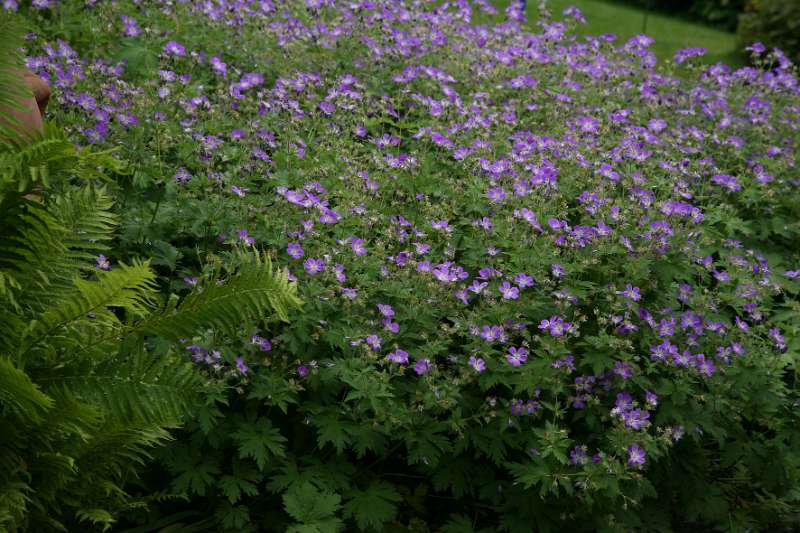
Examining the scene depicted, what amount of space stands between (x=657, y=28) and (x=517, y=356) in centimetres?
1063

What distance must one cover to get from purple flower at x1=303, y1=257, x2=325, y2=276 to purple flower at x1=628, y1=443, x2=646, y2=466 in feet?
4.28

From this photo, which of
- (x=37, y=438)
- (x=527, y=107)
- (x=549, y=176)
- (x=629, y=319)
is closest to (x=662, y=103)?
(x=527, y=107)

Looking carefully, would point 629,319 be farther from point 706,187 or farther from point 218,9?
point 218,9

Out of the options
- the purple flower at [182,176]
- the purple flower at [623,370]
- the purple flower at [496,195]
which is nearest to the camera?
the purple flower at [623,370]

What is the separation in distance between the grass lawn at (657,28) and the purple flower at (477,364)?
7.70 m

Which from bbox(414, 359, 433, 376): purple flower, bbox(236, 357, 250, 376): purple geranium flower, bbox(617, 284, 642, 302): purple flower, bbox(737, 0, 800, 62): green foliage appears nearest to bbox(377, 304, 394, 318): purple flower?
bbox(414, 359, 433, 376): purple flower

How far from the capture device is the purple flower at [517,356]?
3333 millimetres

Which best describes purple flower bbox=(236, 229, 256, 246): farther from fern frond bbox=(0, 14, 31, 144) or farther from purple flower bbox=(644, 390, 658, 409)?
purple flower bbox=(644, 390, 658, 409)

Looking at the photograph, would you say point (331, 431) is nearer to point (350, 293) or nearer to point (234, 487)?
point (234, 487)

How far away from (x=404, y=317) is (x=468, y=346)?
0.26 m

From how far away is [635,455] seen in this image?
3244 millimetres

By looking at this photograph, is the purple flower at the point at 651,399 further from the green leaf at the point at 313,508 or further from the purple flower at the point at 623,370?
the green leaf at the point at 313,508

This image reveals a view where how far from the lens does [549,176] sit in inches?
159

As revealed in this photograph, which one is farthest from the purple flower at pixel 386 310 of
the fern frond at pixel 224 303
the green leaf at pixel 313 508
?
the fern frond at pixel 224 303
